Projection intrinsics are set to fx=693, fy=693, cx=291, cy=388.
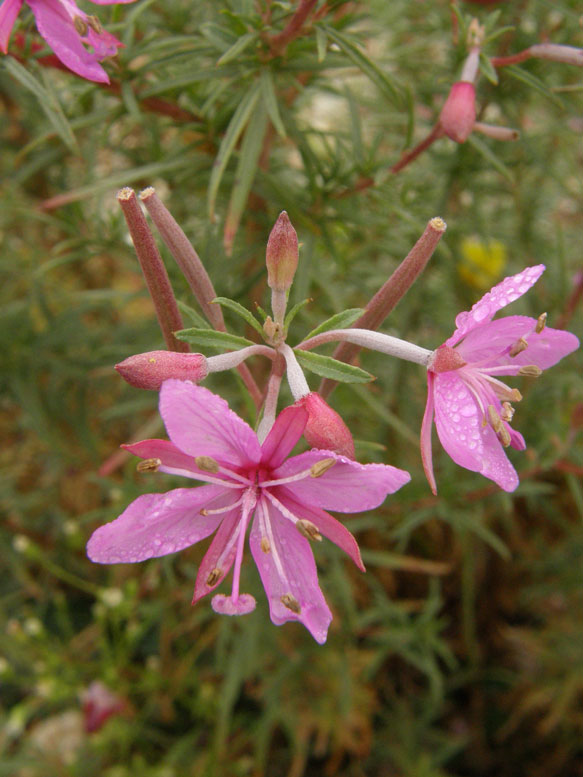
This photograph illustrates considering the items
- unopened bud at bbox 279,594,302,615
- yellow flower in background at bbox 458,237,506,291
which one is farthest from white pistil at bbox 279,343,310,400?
yellow flower in background at bbox 458,237,506,291

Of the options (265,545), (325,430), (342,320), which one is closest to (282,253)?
(342,320)

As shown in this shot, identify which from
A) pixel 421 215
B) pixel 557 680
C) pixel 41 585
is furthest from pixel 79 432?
pixel 557 680

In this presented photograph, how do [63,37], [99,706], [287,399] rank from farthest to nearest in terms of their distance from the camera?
[99,706] → [287,399] → [63,37]

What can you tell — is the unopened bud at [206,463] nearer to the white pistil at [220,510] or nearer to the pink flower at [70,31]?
the white pistil at [220,510]

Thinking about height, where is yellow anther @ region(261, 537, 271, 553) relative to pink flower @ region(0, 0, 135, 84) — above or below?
below

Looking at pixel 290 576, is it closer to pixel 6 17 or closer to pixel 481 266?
Answer: pixel 6 17

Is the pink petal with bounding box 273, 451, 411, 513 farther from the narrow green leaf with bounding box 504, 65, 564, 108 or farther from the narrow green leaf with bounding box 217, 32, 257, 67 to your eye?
the narrow green leaf with bounding box 504, 65, 564, 108
